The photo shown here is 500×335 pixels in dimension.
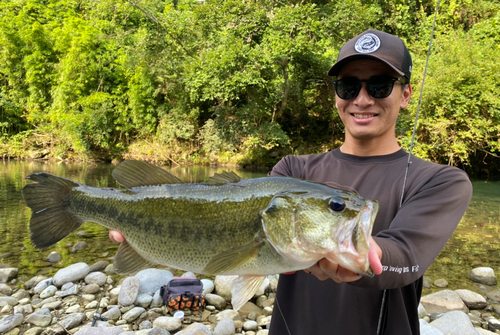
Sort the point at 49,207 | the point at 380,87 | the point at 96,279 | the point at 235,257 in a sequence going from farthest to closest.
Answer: the point at 96,279
the point at 49,207
the point at 380,87
the point at 235,257

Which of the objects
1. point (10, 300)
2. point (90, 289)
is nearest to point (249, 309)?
point (90, 289)

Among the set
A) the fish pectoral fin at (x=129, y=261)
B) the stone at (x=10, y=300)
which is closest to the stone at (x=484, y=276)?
the fish pectoral fin at (x=129, y=261)

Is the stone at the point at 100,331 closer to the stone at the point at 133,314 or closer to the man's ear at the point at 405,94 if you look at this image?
the stone at the point at 133,314

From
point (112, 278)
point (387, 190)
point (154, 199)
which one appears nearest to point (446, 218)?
point (387, 190)

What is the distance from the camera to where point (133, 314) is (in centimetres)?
438

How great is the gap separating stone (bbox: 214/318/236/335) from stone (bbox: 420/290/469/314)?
2.98 metres

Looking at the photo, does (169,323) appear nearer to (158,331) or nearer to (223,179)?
(158,331)

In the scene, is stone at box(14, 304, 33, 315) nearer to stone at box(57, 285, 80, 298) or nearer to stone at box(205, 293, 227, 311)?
stone at box(57, 285, 80, 298)

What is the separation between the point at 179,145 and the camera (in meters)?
22.9

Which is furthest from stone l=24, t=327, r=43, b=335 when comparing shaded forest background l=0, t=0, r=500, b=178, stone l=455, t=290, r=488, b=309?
shaded forest background l=0, t=0, r=500, b=178

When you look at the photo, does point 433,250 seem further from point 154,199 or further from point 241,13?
point 241,13

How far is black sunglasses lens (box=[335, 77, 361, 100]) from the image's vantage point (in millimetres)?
1967

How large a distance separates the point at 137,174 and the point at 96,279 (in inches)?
168

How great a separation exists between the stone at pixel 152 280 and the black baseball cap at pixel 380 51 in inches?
176
